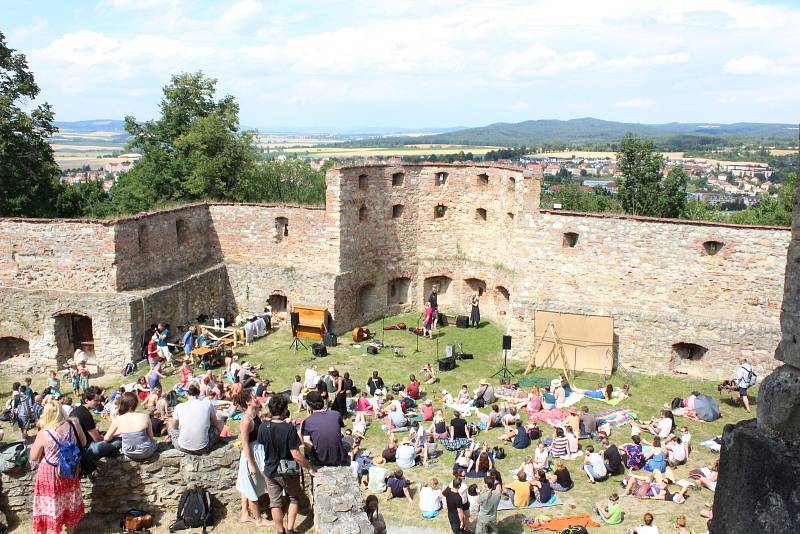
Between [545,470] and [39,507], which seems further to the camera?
[545,470]

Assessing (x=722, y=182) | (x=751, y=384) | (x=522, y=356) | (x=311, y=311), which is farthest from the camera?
(x=722, y=182)

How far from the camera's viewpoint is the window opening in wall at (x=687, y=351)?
2044cm

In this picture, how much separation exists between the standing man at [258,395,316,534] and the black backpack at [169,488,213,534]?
3.47 ft

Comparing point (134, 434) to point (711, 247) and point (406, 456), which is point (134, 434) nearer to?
point (406, 456)

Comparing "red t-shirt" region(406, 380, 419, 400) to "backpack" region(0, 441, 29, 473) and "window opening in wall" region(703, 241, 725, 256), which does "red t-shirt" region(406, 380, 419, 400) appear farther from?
"backpack" region(0, 441, 29, 473)

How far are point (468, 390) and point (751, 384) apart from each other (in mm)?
7771

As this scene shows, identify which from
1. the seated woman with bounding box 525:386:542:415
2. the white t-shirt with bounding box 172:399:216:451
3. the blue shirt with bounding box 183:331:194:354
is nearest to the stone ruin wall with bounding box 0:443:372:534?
the white t-shirt with bounding box 172:399:216:451

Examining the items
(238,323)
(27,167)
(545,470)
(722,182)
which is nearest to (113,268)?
(238,323)

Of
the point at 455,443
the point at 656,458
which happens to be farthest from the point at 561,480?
the point at 455,443

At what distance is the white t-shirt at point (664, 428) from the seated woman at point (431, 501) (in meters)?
6.19

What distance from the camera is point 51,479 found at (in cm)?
864

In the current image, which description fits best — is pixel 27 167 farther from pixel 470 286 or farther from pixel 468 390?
pixel 468 390

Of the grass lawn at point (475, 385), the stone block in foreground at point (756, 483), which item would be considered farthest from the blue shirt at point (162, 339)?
the stone block in foreground at point (756, 483)

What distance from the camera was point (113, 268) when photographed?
2064 centimetres
